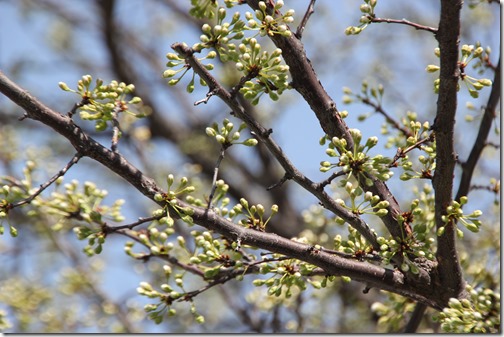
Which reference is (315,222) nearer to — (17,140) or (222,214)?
(222,214)

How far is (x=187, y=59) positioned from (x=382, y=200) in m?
0.99

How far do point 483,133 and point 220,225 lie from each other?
1553 millimetres

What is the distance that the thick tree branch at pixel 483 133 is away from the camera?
3111 millimetres

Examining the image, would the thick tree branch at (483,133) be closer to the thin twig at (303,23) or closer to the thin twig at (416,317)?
the thin twig at (416,317)

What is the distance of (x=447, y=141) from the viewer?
7.66ft

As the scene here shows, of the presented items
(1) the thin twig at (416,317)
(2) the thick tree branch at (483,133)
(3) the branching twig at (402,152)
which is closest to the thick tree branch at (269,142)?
(3) the branching twig at (402,152)

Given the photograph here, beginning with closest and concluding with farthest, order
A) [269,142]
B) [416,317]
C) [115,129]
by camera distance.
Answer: [269,142] → [115,129] → [416,317]

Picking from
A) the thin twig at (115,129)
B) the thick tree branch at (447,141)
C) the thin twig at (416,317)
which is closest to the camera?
the thick tree branch at (447,141)

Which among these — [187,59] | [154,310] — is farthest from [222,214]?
[187,59]

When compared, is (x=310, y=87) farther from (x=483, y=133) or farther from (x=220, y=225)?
(x=483, y=133)

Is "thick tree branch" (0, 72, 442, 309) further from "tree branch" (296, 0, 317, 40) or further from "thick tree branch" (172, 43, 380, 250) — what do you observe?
"tree branch" (296, 0, 317, 40)

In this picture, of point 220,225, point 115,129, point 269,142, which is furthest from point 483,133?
point 115,129

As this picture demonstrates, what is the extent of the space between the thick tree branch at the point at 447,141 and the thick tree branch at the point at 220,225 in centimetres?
13

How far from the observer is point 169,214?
2355 mm
